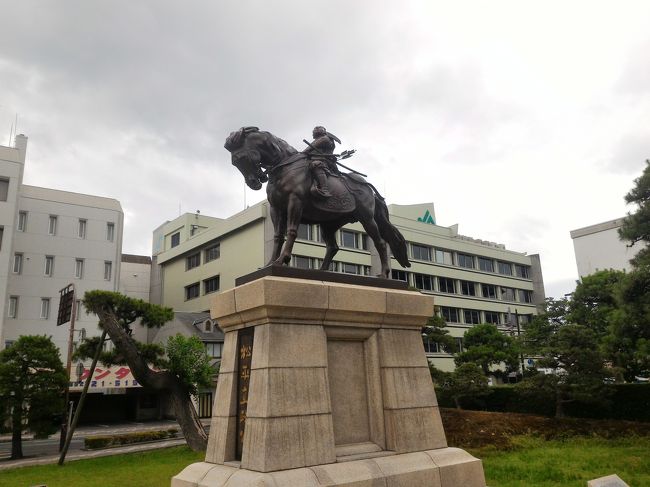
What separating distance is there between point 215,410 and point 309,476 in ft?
6.53

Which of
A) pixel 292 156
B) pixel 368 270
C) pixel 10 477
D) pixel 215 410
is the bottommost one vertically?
pixel 10 477

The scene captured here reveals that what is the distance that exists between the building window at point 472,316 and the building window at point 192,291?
89.8ft

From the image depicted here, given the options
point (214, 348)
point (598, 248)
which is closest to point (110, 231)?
Result: point (214, 348)

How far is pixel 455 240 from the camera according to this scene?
56.0 m

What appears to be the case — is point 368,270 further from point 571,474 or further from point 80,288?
point 571,474

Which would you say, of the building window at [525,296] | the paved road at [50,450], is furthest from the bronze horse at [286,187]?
the building window at [525,296]

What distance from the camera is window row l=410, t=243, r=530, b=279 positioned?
52719mm

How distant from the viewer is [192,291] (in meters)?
54.0

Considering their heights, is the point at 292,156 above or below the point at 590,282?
below

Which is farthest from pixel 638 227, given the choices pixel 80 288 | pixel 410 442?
pixel 80 288

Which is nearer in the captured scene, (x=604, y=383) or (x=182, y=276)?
(x=604, y=383)

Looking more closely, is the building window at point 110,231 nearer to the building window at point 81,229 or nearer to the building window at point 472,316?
the building window at point 81,229

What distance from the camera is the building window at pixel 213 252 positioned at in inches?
1976

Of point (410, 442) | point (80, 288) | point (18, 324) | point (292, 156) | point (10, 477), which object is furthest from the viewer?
point (80, 288)
